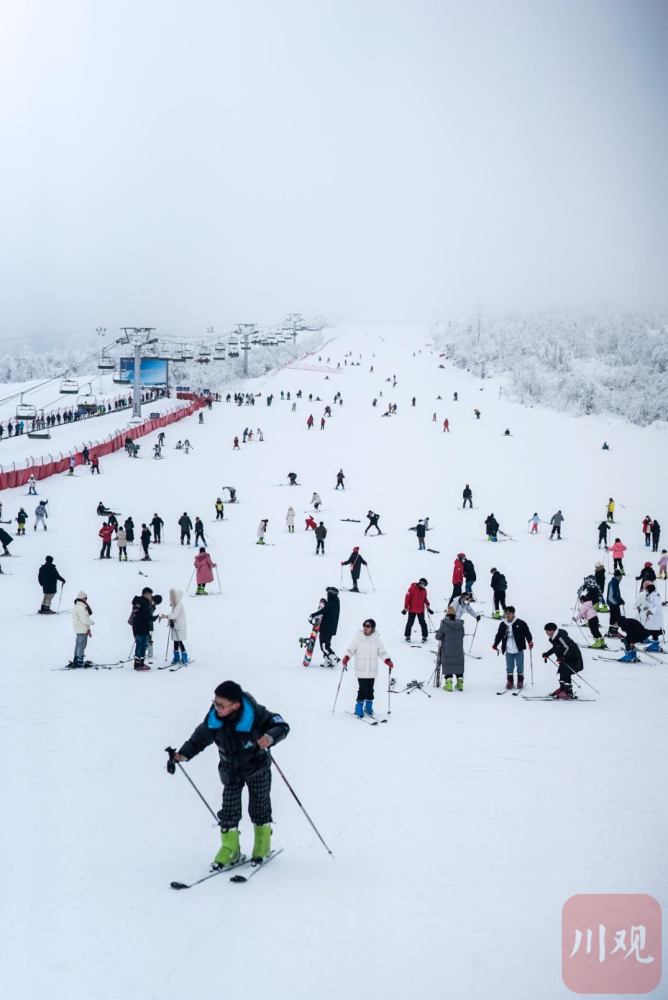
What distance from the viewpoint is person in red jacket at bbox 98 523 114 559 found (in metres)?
20.5

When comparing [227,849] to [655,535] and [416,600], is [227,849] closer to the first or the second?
[416,600]

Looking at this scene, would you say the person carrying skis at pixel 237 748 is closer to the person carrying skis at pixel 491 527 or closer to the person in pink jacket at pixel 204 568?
the person in pink jacket at pixel 204 568

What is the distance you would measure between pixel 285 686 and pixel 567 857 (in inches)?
205

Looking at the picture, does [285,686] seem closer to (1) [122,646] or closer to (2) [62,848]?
(1) [122,646]

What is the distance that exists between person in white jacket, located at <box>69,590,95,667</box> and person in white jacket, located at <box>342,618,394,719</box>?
405cm

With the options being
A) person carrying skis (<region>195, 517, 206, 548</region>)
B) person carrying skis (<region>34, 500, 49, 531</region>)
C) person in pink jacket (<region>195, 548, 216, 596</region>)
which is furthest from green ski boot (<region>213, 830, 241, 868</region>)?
person carrying skis (<region>34, 500, 49, 531</region>)

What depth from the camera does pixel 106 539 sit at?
20.6 metres

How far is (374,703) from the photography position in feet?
31.7

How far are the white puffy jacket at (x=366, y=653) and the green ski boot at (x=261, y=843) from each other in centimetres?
360

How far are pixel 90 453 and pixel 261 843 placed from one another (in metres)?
34.2

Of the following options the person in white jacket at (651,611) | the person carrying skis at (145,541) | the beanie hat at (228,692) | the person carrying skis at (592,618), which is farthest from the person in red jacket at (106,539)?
the beanie hat at (228,692)

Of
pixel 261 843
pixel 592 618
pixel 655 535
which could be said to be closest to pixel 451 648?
pixel 592 618

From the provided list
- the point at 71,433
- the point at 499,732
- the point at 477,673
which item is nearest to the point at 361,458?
the point at 71,433

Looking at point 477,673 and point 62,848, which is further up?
point 62,848
